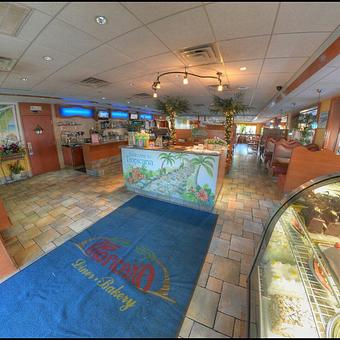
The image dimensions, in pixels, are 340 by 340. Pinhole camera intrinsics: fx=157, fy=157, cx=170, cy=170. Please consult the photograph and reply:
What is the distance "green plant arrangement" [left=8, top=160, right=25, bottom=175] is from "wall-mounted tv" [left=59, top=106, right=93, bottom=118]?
2560 mm

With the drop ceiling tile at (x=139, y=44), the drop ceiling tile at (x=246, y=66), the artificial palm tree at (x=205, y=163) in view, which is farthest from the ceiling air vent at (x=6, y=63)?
the drop ceiling tile at (x=246, y=66)

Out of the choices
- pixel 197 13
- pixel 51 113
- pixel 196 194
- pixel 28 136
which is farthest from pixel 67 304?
pixel 51 113

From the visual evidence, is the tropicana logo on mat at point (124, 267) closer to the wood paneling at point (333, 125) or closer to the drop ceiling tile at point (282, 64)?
the drop ceiling tile at point (282, 64)

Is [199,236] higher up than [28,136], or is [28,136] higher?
[28,136]

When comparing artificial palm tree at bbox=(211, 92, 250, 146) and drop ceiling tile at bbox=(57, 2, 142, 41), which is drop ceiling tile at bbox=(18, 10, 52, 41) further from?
artificial palm tree at bbox=(211, 92, 250, 146)

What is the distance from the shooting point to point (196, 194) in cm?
341

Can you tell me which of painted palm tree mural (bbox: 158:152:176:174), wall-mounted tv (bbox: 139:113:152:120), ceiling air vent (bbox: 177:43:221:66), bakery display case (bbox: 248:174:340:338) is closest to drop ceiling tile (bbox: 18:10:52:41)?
ceiling air vent (bbox: 177:43:221:66)

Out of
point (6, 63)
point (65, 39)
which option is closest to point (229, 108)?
point (65, 39)

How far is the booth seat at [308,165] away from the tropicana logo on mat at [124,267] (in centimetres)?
334

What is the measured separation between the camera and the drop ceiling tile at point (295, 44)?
78.5 inches

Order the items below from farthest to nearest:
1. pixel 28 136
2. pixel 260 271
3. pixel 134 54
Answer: pixel 28 136 → pixel 134 54 → pixel 260 271

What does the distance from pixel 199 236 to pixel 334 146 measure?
5.44m

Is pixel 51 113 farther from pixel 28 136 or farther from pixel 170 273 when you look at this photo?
A: pixel 170 273

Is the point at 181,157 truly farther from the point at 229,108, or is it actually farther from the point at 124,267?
the point at 229,108
